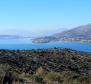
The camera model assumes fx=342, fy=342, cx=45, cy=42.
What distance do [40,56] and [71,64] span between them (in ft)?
8.16

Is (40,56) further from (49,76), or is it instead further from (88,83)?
(88,83)

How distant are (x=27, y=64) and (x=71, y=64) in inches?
144

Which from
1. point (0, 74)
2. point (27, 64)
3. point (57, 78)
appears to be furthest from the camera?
point (27, 64)

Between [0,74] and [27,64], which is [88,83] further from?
[27,64]

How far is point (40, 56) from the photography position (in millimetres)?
22734

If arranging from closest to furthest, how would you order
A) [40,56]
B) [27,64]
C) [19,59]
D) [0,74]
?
[0,74], [27,64], [19,59], [40,56]

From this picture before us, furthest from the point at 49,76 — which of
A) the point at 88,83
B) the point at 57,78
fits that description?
the point at 88,83

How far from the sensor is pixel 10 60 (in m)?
19.0

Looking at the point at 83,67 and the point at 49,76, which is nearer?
the point at 49,76

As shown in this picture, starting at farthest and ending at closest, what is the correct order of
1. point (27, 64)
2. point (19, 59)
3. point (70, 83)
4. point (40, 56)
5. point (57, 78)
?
point (40, 56)
point (19, 59)
point (27, 64)
point (57, 78)
point (70, 83)

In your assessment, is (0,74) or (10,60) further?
(10,60)

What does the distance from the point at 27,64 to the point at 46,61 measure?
95.4 inches

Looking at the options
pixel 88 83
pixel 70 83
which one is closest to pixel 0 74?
pixel 70 83

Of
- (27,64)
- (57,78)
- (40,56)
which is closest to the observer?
(57,78)
